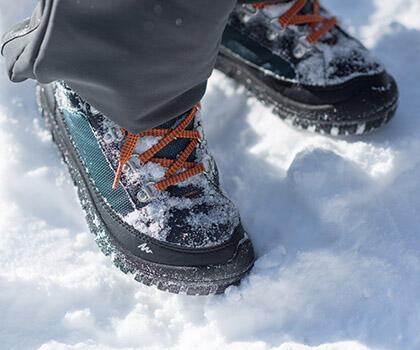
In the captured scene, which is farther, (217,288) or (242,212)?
(242,212)

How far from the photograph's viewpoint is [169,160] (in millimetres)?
1009

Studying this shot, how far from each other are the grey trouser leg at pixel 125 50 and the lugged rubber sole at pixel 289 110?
1.70ft

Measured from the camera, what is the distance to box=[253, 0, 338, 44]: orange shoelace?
4.35ft

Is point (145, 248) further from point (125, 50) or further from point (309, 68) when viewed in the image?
point (309, 68)

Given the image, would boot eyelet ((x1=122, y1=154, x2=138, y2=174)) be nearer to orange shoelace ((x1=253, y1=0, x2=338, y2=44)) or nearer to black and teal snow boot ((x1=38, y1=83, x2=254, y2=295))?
black and teal snow boot ((x1=38, y1=83, x2=254, y2=295))

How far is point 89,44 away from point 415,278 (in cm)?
82

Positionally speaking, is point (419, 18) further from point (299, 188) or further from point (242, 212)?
point (242, 212)

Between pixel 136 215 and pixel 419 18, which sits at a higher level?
pixel 419 18

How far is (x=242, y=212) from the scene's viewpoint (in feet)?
3.88

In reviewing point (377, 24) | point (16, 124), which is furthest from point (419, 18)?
point (16, 124)

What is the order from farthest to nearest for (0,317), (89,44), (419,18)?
(419,18), (0,317), (89,44)

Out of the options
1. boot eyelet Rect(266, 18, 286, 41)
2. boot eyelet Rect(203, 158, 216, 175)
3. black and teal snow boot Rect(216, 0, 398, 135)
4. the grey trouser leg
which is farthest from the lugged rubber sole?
the grey trouser leg

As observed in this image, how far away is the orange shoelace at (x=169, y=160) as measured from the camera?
0.98 m

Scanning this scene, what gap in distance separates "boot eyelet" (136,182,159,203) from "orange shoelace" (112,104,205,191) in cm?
1
